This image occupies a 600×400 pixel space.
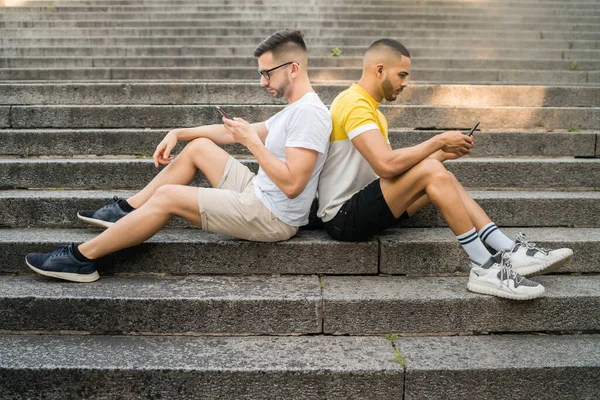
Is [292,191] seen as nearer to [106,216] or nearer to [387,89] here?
[387,89]

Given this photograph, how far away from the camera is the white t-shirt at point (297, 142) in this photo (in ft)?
9.32

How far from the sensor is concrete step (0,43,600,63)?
6.84 m

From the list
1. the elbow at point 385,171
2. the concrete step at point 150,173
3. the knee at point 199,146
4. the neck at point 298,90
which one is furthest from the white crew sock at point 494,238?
the knee at point 199,146

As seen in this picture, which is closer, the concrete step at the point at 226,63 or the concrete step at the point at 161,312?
the concrete step at the point at 161,312

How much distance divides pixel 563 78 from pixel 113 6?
666 centimetres

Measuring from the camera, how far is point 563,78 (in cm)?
625

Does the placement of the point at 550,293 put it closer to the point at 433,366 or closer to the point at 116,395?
the point at 433,366

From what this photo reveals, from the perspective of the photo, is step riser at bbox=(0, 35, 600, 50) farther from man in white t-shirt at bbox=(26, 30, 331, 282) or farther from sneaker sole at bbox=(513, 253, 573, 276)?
sneaker sole at bbox=(513, 253, 573, 276)

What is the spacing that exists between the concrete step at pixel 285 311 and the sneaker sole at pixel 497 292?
3cm

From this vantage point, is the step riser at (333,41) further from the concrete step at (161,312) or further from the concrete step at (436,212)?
the concrete step at (161,312)

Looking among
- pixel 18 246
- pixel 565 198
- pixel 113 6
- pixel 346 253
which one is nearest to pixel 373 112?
pixel 346 253

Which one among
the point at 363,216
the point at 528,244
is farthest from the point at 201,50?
the point at 528,244

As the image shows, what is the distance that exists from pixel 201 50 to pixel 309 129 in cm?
458

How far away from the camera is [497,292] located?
2.80m
